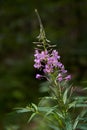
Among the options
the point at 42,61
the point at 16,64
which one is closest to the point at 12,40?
the point at 16,64

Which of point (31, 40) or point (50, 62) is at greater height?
point (50, 62)

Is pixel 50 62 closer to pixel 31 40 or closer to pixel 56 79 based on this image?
pixel 56 79

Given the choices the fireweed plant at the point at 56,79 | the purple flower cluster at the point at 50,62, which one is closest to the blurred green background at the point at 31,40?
the fireweed plant at the point at 56,79

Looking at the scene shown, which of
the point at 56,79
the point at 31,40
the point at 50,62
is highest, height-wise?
the point at 50,62

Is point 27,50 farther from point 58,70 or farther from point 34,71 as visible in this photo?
point 58,70

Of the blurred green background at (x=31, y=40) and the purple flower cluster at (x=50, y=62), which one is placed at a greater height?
the purple flower cluster at (x=50, y=62)

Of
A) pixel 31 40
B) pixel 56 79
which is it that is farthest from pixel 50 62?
pixel 31 40

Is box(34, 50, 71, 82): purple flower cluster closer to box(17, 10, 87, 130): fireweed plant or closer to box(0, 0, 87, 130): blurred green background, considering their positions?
box(17, 10, 87, 130): fireweed plant

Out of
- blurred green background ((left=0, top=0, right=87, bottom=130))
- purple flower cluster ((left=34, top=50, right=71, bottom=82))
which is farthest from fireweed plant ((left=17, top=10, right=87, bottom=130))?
blurred green background ((left=0, top=0, right=87, bottom=130))

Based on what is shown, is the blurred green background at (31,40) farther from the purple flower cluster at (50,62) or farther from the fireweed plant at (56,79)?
the purple flower cluster at (50,62)
